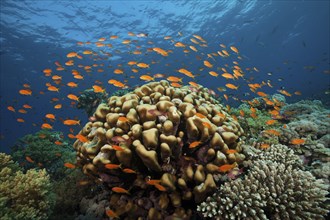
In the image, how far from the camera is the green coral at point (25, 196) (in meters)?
4.11

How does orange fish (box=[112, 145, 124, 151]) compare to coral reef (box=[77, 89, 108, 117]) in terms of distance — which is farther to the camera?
coral reef (box=[77, 89, 108, 117])

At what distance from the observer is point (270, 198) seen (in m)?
4.11

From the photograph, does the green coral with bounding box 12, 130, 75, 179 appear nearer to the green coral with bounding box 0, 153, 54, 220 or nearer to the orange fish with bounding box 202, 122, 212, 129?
the green coral with bounding box 0, 153, 54, 220

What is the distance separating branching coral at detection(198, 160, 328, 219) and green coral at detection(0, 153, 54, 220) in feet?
10.5

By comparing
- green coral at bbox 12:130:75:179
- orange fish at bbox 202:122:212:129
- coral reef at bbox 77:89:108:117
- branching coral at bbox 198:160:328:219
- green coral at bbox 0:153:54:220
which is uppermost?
orange fish at bbox 202:122:212:129

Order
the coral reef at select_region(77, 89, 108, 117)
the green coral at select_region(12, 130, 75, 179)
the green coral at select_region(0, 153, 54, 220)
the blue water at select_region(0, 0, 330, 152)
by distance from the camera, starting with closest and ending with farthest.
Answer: the green coral at select_region(0, 153, 54, 220)
the green coral at select_region(12, 130, 75, 179)
the coral reef at select_region(77, 89, 108, 117)
the blue water at select_region(0, 0, 330, 152)

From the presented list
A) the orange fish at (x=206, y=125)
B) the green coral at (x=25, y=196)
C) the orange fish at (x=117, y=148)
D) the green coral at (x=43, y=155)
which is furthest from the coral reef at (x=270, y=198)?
the green coral at (x=43, y=155)

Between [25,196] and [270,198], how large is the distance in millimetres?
4872

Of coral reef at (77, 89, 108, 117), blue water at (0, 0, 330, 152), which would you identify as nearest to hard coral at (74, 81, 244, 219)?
coral reef at (77, 89, 108, 117)

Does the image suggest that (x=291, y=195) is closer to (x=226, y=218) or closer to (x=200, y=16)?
(x=226, y=218)

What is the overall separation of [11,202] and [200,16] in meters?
38.3

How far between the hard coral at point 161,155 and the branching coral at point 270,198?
0.33m

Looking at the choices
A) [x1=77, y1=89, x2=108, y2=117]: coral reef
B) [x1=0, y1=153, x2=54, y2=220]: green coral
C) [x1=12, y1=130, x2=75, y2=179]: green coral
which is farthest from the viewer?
[x1=77, y1=89, x2=108, y2=117]: coral reef

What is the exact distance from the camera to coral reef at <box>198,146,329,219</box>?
13.1ft
